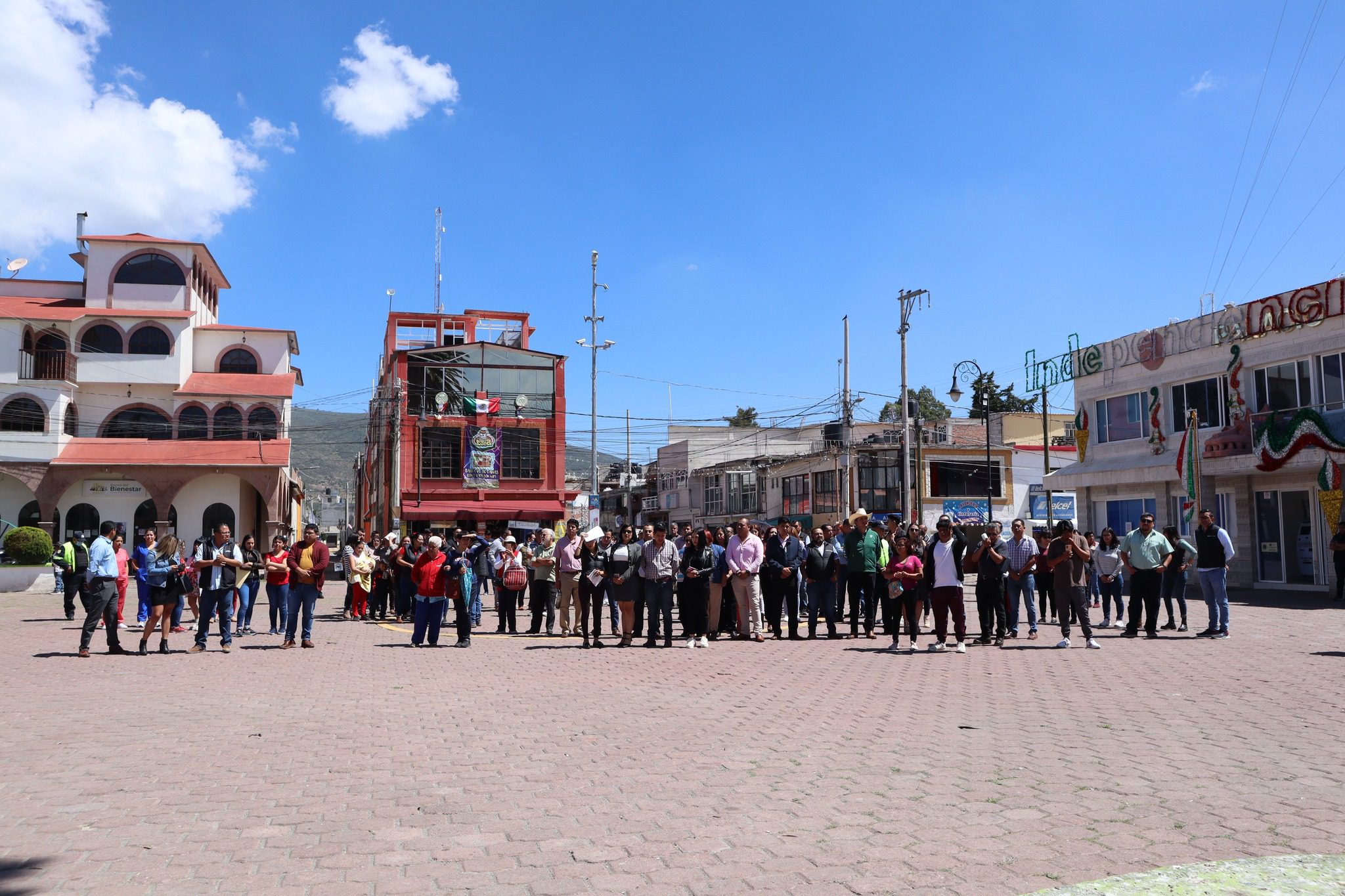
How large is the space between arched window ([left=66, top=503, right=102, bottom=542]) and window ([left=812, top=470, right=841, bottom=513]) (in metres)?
32.2

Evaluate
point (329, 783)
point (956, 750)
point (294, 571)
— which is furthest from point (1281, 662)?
point (294, 571)

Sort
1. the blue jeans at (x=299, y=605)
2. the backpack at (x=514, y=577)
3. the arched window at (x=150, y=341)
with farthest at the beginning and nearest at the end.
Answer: the arched window at (x=150, y=341) < the backpack at (x=514, y=577) < the blue jeans at (x=299, y=605)

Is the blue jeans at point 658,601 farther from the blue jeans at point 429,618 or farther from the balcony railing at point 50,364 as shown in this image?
the balcony railing at point 50,364

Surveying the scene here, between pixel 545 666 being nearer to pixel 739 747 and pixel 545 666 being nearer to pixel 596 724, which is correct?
pixel 596 724

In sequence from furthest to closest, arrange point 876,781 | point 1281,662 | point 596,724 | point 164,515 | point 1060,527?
point 164,515, point 1060,527, point 1281,662, point 596,724, point 876,781

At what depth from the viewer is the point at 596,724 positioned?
8383 millimetres

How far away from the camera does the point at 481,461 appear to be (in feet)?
169

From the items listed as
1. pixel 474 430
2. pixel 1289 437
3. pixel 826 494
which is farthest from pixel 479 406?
pixel 1289 437

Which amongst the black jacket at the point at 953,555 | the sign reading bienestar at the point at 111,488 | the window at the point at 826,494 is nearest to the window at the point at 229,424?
the sign reading bienestar at the point at 111,488

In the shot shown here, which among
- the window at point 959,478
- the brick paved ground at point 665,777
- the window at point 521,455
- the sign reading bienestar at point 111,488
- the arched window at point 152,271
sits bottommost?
the brick paved ground at point 665,777

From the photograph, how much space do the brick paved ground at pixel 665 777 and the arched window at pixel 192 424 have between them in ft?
113

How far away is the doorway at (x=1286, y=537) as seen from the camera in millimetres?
24984

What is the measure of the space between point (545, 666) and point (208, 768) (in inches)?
228

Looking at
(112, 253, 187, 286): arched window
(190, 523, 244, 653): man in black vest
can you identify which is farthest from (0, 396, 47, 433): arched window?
(190, 523, 244, 653): man in black vest
